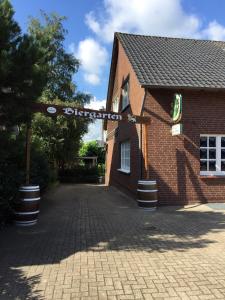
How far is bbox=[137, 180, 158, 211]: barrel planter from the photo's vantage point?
10672 millimetres

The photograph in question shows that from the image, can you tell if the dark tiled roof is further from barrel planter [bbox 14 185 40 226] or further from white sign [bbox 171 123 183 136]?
barrel planter [bbox 14 185 40 226]

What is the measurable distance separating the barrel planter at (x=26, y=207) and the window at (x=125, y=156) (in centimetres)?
687

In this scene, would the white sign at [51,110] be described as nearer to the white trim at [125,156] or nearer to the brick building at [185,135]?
the brick building at [185,135]

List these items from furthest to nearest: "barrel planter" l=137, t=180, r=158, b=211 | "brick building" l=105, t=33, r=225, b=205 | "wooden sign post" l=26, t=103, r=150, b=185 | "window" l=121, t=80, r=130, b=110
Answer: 1. "window" l=121, t=80, r=130, b=110
2. "brick building" l=105, t=33, r=225, b=205
3. "barrel planter" l=137, t=180, r=158, b=211
4. "wooden sign post" l=26, t=103, r=150, b=185

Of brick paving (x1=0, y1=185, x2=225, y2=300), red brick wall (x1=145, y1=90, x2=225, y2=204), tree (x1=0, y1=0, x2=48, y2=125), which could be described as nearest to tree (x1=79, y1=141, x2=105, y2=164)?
red brick wall (x1=145, y1=90, x2=225, y2=204)

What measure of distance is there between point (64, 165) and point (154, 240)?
22675 millimetres

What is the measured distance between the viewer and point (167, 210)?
1083 centimetres

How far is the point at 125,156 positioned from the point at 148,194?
18.4ft

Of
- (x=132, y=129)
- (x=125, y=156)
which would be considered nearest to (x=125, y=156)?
(x=125, y=156)

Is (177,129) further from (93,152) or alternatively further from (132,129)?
(93,152)

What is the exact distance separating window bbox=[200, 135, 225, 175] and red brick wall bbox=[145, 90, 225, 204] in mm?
292

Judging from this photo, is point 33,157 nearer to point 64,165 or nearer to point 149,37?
point 149,37

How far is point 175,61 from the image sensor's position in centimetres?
1386

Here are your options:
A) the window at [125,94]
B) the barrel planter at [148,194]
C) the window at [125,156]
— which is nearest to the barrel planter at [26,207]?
the barrel planter at [148,194]
